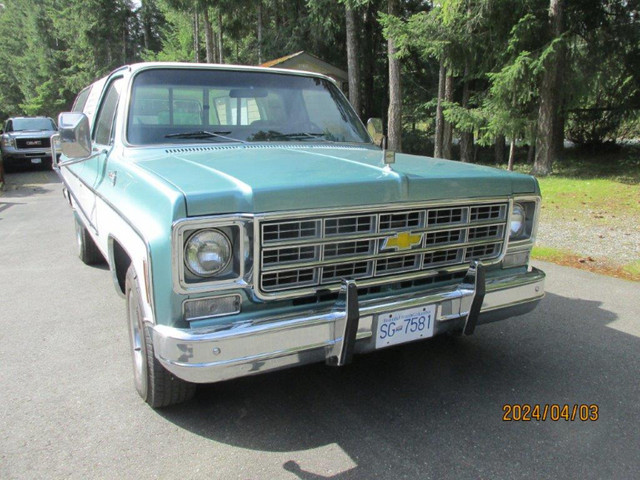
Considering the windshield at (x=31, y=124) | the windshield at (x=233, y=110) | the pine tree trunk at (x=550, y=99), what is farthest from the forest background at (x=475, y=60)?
the windshield at (x=31, y=124)

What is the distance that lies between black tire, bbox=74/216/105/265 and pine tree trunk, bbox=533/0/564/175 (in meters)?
10.4

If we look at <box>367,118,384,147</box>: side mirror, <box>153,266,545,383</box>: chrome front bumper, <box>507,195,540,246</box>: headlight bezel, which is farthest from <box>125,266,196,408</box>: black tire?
<box>367,118,384,147</box>: side mirror

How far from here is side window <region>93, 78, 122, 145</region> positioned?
12.5 ft

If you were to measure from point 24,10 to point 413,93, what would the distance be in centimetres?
4817

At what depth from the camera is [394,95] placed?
1461 cm

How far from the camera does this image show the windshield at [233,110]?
3439 millimetres

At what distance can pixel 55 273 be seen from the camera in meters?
5.49

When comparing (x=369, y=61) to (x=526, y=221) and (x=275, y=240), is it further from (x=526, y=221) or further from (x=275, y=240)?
(x=275, y=240)

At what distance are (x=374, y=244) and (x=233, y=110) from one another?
1779 mm

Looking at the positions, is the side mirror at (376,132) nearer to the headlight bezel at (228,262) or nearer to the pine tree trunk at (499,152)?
the headlight bezel at (228,262)

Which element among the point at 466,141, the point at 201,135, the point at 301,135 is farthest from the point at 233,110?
the point at 466,141

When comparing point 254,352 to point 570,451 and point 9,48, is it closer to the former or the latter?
point 570,451

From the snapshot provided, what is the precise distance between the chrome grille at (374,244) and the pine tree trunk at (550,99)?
33.4 feet
